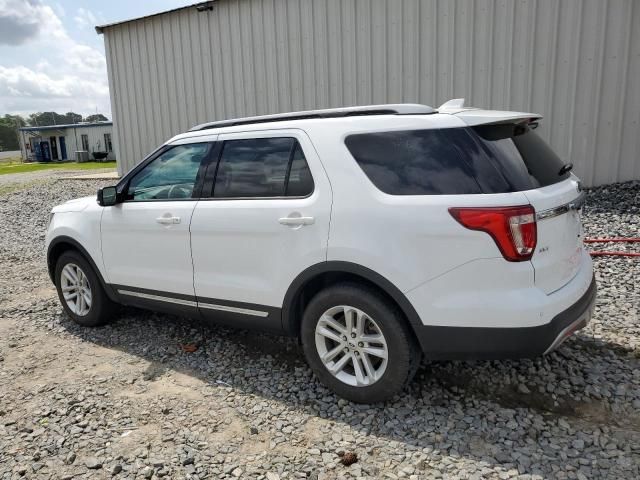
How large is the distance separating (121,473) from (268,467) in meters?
0.79

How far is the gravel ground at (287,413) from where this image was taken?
8.69ft

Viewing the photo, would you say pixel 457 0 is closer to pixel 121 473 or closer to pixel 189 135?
pixel 189 135

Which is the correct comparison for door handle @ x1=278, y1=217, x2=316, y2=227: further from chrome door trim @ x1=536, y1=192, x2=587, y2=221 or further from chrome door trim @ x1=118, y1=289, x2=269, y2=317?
chrome door trim @ x1=536, y1=192, x2=587, y2=221

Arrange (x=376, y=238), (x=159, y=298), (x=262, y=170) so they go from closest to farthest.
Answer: (x=376, y=238), (x=262, y=170), (x=159, y=298)

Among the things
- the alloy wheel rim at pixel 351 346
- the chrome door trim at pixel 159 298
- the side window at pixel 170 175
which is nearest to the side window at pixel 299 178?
the alloy wheel rim at pixel 351 346

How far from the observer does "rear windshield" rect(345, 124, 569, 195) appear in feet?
8.84

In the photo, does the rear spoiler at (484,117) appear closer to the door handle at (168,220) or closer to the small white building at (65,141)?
the door handle at (168,220)

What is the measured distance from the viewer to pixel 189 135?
402 centimetres

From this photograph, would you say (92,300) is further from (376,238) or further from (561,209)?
(561,209)

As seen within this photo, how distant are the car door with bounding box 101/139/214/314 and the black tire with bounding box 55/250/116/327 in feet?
0.98

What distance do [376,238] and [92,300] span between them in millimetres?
3011

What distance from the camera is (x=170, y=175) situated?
161 inches

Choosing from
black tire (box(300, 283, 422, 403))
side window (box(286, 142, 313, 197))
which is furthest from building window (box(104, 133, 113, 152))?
black tire (box(300, 283, 422, 403))

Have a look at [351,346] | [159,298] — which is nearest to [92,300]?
[159,298]
